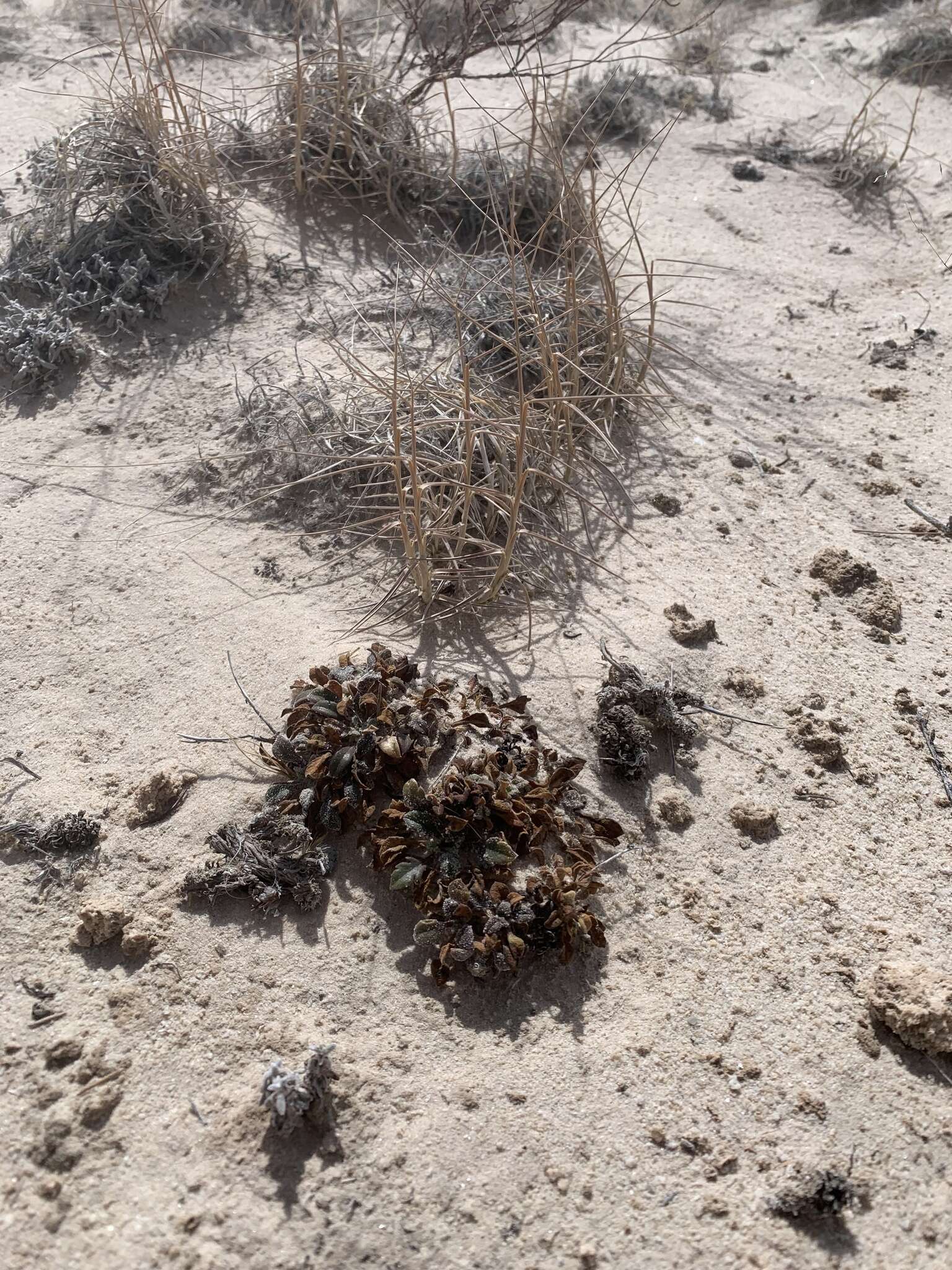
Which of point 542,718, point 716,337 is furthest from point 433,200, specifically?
point 542,718

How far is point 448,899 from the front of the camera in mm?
2051

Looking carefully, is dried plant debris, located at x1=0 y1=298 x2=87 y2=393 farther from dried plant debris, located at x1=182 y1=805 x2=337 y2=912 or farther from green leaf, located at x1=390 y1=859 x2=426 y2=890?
green leaf, located at x1=390 y1=859 x2=426 y2=890

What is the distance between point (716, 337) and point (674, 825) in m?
2.53

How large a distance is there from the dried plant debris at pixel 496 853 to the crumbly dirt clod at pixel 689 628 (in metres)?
0.59

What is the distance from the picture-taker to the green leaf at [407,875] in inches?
82.4

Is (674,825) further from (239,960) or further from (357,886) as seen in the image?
(239,960)

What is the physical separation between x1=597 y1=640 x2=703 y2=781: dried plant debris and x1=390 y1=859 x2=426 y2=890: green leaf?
57cm

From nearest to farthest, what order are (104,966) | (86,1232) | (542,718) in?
(86,1232) → (104,966) → (542,718)

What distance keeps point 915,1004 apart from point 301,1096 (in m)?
1.20

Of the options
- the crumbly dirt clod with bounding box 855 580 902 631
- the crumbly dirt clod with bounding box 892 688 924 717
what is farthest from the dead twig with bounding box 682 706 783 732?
the crumbly dirt clod with bounding box 855 580 902 631

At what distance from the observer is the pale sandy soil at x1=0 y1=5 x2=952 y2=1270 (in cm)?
173

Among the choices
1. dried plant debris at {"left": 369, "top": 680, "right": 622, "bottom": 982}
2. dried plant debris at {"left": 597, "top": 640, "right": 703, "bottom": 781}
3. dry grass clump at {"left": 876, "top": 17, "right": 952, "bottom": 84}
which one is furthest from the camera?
dry grass clump at {"left": 876, "top": 17, "right": 952, "bottom": 84}

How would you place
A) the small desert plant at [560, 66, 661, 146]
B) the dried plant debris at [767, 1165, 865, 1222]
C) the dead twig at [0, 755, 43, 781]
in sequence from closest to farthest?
the dried plant debris at [767, 1165, 865, 1222] → the dead twig at [0, 755, 43, 781] → the small desert plant at [560, 66, 661, 146]

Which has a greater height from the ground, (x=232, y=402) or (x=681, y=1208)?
(x=232, y=402)
